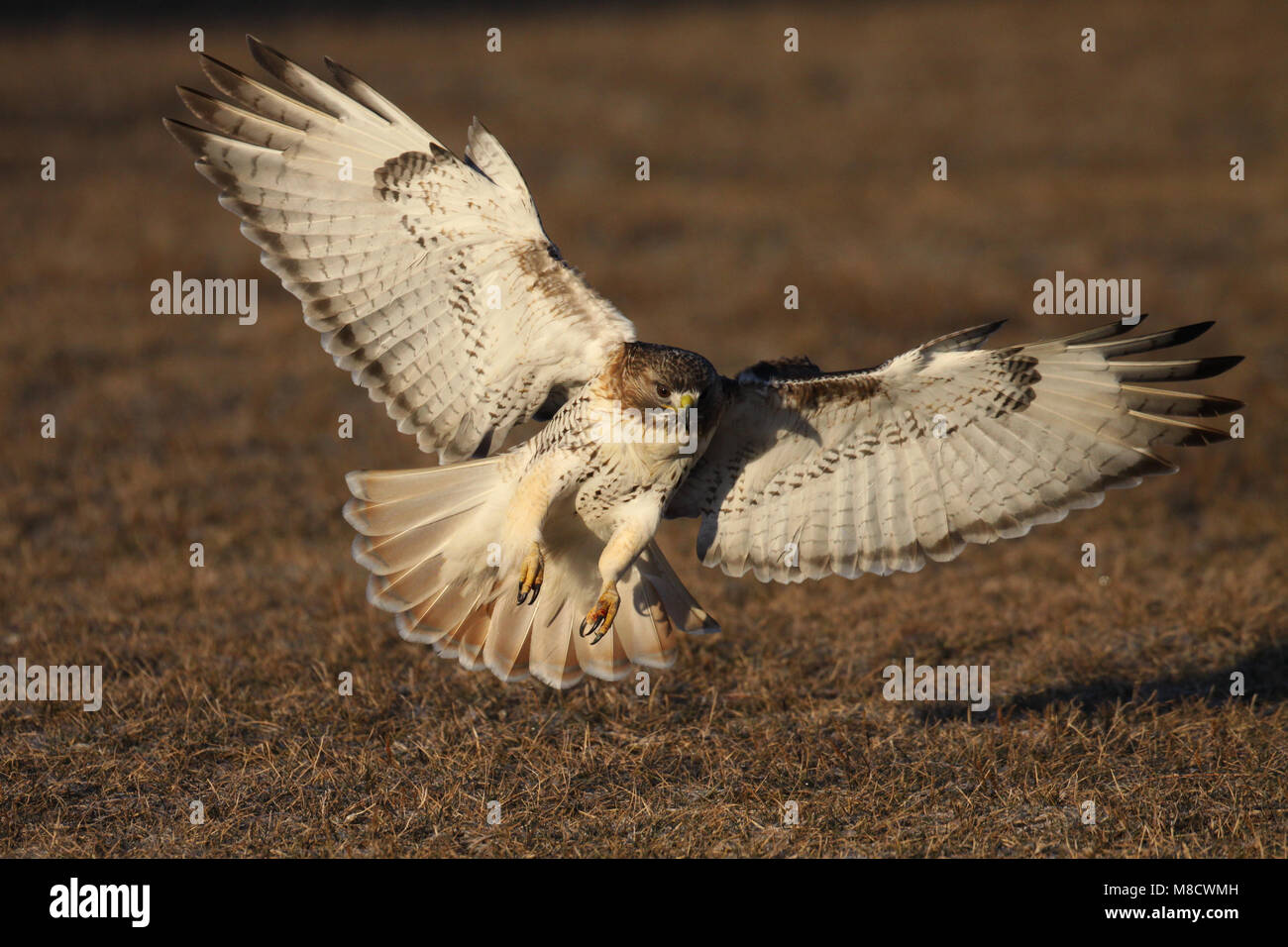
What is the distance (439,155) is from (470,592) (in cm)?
167

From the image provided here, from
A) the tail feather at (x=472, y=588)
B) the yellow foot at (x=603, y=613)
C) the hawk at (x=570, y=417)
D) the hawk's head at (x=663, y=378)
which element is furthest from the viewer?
the tail feather at (x=472, y=588)

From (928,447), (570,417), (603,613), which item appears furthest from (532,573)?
(928,447)

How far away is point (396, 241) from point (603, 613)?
61.5 inches

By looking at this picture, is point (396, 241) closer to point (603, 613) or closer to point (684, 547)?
point (603, 613)

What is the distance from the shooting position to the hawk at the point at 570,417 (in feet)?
15.6

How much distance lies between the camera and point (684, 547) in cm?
803

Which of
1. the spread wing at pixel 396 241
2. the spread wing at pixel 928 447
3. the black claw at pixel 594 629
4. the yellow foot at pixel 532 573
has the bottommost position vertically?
the black claw at pixel 594 629

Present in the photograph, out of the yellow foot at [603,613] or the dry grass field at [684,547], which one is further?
the yellow foot at [603,613]

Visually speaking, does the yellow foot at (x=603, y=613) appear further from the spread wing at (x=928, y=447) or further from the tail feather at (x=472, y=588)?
the spread wing at (x=928, y=447)

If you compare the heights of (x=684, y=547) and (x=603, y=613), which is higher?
(x=684, y=547)

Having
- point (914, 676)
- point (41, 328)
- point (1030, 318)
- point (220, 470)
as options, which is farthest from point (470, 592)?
point (1030, 318)

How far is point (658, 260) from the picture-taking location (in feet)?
46.1

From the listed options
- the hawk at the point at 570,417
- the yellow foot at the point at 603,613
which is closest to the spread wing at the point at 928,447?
the hawk at the point at 570,417

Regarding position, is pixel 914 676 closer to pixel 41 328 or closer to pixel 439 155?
pixel 439 155
